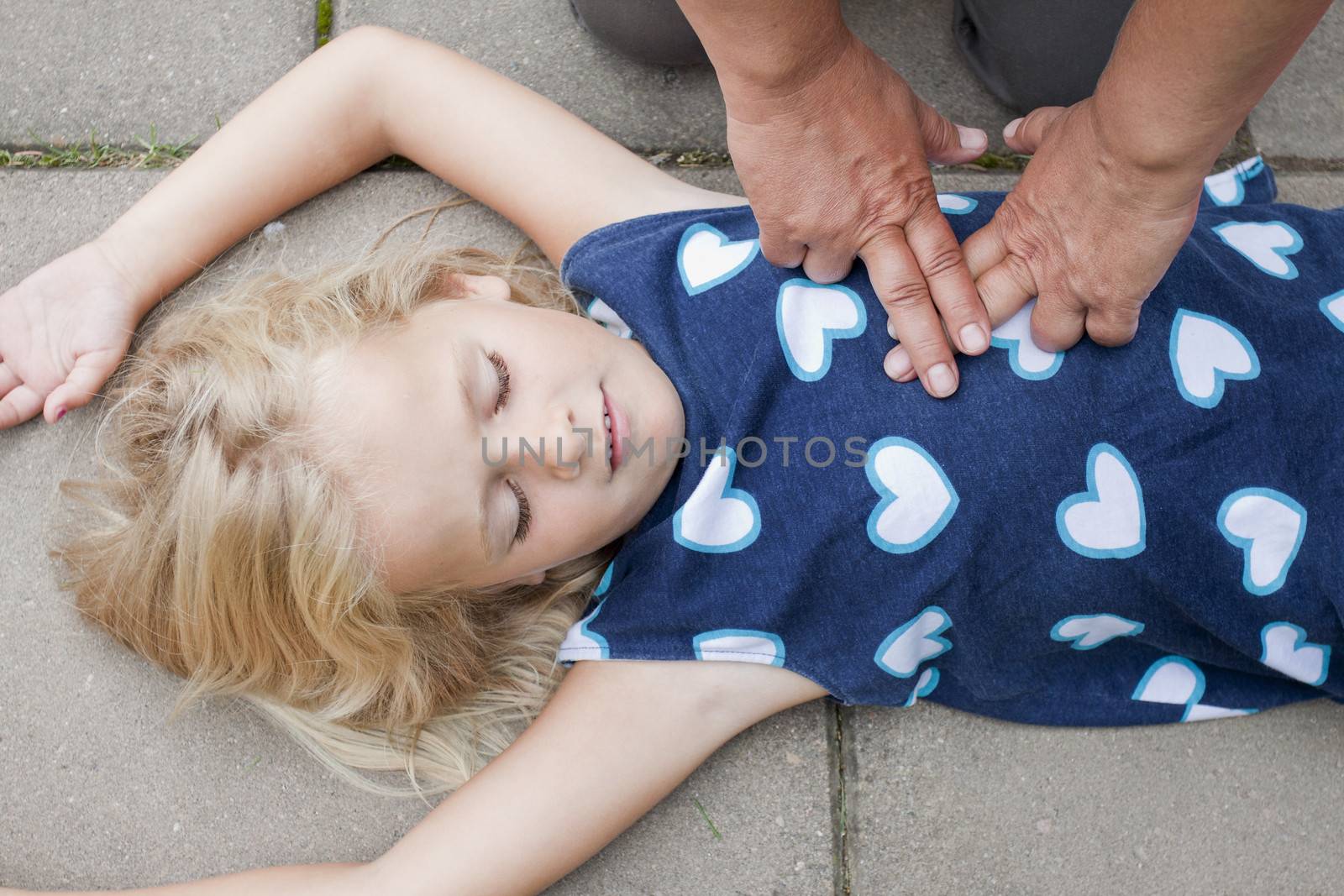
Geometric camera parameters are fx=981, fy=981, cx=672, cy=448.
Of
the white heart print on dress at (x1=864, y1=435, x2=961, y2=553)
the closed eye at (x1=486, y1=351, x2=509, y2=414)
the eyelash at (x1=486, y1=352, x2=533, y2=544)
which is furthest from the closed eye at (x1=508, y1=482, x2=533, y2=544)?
the white heart print on dress at (x1=864, y1=435, x2=961, y2=553)

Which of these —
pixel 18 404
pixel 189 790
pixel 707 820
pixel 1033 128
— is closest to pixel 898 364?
pixel 1033 128

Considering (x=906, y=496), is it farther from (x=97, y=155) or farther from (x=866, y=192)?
(x=97, y=155)

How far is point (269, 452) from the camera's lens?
126cm

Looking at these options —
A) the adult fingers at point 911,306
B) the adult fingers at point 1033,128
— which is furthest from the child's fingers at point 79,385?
the adult fingers at point 1033,128

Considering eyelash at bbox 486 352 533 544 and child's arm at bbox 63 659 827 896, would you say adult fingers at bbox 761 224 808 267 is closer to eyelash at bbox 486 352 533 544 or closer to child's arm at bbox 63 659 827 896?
eyelash at bbox 486 352 533 544

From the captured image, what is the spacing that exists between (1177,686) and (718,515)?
2.39 feet

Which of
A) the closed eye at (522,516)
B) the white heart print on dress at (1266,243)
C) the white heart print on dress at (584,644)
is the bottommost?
the white heart print on dress at (584,644)

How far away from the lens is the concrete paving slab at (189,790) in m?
1.43

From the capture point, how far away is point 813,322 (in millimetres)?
1309

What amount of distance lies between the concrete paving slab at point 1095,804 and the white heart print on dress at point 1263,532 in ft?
1.04

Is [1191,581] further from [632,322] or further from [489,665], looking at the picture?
[489,665]

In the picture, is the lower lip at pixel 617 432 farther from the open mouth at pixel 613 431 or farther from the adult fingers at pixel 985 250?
the adult fingers at pixel 985 250

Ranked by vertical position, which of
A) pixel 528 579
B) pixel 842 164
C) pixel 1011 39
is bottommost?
pixel 528 579

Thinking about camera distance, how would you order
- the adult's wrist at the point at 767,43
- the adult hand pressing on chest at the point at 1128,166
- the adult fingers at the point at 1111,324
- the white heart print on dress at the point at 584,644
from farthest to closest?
the white heart print on dress at the point at 584,644, the adult fingers at the point at 1111,324, the adult's wrist at the point at 767,43, the adult hand pressing on chest at the point at 1128,166
